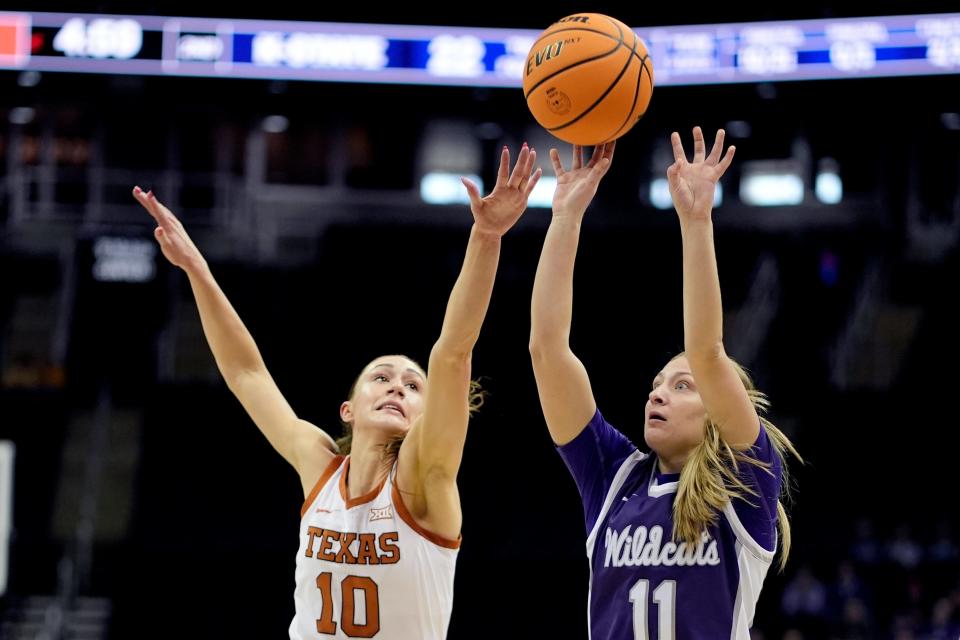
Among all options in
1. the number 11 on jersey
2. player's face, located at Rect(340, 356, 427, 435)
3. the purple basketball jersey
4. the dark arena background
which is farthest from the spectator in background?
the number 11 on jersey

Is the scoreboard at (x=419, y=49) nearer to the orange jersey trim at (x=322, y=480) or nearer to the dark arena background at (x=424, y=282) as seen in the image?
the dark arena background at (x=424, y=282)

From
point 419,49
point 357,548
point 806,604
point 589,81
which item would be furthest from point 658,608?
point 806,604

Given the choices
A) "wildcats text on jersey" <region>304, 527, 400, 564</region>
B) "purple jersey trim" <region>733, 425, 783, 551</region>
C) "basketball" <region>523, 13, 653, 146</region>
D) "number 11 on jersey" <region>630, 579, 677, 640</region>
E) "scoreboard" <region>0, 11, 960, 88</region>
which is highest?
"scoreboard" <region>0, 11, 960, 88</region>

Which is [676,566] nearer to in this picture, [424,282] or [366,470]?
[366,470]

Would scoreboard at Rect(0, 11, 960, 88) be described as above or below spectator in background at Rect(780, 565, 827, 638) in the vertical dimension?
above

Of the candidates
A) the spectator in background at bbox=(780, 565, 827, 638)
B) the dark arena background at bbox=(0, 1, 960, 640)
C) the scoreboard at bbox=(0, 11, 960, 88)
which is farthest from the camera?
the spectator in background at bbox=(780, 565, 827, 638)

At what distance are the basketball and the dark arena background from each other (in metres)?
7.86

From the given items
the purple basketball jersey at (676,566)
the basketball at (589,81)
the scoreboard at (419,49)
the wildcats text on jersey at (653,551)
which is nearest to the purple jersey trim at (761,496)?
the purple basketball jersey at (676,566)

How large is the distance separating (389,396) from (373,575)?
72 cm

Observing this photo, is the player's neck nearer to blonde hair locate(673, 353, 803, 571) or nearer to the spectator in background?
blonde hair locate(673, 353, 803, 571)

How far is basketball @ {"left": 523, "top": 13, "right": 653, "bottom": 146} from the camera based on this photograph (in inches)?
172

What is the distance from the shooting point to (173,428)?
16.2 meters

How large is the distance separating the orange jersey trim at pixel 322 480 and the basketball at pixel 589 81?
1468 millimetres

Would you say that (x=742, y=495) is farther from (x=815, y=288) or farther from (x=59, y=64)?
(x=815, y=288)
